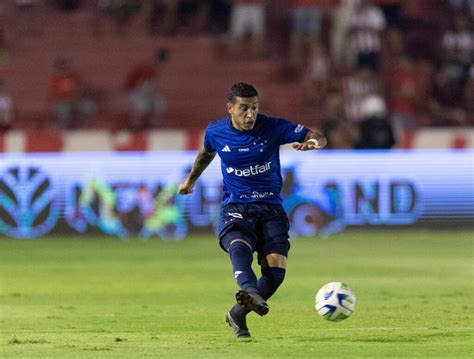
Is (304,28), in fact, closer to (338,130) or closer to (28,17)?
(338,130)

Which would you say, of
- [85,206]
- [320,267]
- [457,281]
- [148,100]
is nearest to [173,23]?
[148,100]

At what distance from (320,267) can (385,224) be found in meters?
5.28

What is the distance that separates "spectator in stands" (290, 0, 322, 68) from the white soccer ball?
60.7 feet

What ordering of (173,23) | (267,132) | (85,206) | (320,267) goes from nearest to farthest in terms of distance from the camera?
(267,132)
(320,267)
(85,206)
(173,23)

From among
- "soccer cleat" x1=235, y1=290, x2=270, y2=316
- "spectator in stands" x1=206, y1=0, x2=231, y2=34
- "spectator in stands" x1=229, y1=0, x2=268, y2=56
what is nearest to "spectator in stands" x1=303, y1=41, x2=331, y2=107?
"spectator in stands" x1=229, y1=0, x2=268, y2=56

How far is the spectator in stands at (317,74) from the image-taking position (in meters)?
27.7

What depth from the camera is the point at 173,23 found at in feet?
94.7

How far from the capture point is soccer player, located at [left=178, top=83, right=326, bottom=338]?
32.8ft

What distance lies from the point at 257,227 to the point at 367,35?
58.0ft

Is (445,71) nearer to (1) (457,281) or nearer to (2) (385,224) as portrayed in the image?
(2) (385,224)

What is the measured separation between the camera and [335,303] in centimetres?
1005

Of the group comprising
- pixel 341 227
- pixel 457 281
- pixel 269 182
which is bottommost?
pixel 341 227

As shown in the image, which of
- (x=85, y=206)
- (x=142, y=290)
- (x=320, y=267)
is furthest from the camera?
(x=85, y=206)

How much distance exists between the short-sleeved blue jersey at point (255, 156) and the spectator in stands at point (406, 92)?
16.1 meters
